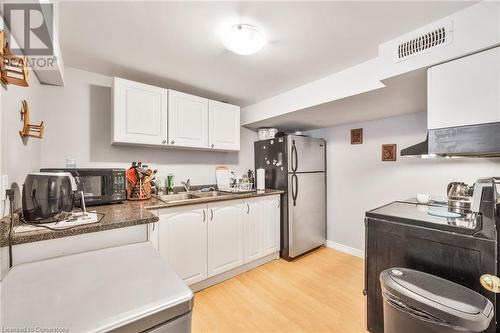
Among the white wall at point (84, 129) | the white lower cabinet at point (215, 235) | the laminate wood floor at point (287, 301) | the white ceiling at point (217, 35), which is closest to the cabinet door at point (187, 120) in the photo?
the white ceiling at point (217, 35)

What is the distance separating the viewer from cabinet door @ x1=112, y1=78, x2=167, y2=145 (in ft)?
6.51

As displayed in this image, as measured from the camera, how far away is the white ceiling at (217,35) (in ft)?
4.20

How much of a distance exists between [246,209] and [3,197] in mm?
1914

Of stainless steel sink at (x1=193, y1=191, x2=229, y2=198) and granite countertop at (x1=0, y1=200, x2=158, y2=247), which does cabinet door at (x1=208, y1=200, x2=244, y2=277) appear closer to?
stainless steel sink at (x1=193, y1=191, x2=229, y2=198)

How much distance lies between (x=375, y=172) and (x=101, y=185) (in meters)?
3.11

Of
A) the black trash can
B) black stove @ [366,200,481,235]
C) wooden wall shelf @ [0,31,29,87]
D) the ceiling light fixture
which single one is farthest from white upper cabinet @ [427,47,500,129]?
wooden wall shelf @ [0,31,29,87]

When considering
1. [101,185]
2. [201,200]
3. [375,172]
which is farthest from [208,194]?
[375,172]

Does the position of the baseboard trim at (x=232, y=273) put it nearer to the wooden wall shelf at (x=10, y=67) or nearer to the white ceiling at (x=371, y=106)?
the white ceiling at (x=371, y=106)

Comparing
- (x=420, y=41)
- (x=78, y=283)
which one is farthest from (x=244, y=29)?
(x=78, y=283)

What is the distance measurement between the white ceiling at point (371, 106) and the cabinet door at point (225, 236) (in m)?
1.32
